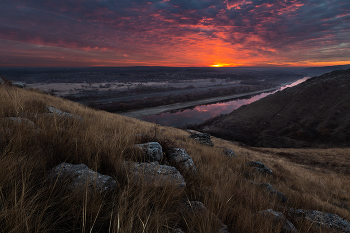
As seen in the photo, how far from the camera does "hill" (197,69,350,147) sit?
3969 cm

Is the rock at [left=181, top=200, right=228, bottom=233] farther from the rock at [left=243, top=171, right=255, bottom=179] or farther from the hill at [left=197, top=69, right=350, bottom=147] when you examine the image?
the hill at [left=197, top=69, right=350, bottom=147]

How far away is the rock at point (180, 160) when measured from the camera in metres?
3.29

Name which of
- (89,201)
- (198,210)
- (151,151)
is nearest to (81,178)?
(89,201)

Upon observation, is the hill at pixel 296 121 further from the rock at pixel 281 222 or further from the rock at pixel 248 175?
the rock at pixel 281 222

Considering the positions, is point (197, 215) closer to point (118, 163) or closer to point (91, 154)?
point (118, 163)

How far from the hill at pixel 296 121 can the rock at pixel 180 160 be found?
40788 millimetres

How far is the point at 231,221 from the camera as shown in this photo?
6.30 feet

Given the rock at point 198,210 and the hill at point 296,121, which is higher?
the rock at point 198,210

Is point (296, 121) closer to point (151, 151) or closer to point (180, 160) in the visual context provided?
point (180, 160)

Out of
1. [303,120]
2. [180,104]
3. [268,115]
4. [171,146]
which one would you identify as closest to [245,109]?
[268,115]

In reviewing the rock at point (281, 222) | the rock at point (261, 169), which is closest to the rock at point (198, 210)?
the rock at point (281, 222)

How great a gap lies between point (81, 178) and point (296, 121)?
59.0 metres

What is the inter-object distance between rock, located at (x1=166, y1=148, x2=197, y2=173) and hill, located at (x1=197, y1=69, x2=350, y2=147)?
4079 centimetres

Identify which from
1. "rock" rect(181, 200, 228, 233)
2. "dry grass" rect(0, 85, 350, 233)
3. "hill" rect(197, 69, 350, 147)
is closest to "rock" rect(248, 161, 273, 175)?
"dry grass" rect(0, 85, 350, 233)
